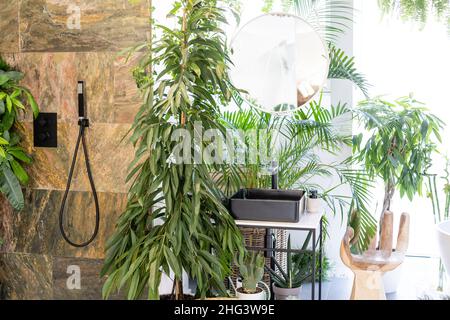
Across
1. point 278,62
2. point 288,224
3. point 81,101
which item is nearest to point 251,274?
point 288,224

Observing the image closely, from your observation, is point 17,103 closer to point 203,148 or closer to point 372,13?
point 203,148

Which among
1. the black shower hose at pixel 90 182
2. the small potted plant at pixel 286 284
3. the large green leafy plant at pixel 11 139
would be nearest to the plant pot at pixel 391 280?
→ the small potted plant at pixel 286 284

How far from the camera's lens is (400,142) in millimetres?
3463

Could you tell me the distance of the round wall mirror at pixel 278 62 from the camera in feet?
10.6

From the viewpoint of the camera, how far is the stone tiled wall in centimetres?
323

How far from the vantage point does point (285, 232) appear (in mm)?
3730

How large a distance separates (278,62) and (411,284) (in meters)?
1.77

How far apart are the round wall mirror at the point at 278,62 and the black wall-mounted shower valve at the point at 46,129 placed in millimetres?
1020

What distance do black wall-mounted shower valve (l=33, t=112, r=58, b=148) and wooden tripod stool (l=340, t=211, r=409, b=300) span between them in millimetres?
1669

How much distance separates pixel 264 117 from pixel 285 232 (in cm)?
74

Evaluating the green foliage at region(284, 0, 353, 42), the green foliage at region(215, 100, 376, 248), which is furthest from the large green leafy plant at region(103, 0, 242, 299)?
the green foliage at region(284, 0, 353, 42)

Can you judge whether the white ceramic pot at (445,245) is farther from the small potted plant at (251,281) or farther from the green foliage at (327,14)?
the green foliage at (327,14)

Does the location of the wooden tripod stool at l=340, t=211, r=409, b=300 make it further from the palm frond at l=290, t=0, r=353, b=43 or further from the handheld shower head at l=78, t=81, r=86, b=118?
the handheld shower head at l=78, t=81, r=86, b=118

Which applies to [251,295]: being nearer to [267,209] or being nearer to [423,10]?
[267,209]
